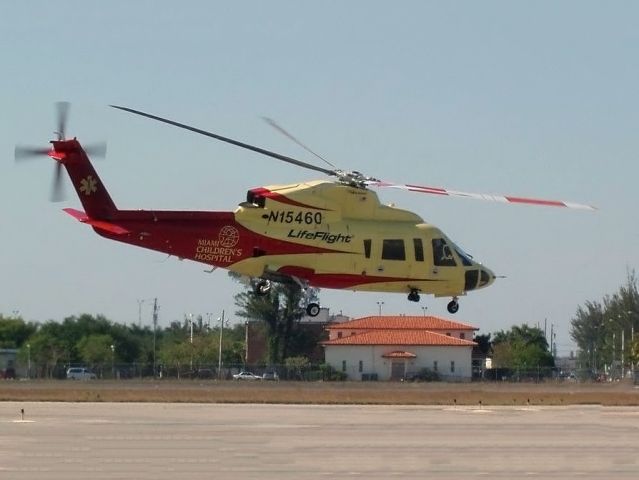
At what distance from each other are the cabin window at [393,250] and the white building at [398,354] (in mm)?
39380

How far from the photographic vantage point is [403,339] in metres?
89.7

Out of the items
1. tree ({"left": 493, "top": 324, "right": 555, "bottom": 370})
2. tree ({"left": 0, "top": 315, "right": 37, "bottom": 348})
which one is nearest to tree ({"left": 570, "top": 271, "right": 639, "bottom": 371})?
tree ({"left": 493, "top": 324, "right": 555, "bottom": 370})

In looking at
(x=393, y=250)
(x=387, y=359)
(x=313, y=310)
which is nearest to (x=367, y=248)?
(x=393, y=250)

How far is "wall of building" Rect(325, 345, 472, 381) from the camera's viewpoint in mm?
86312

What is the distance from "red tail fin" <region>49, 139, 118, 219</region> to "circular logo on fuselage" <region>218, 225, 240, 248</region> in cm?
330

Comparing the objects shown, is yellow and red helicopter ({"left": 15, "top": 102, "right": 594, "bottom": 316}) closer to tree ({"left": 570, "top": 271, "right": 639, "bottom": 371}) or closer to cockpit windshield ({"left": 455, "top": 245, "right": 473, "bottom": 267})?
cockpit windshield ({"left": 455, "top": 245, "right": 473, "bottom": 267})

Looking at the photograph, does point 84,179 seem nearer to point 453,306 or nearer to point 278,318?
point 453,306

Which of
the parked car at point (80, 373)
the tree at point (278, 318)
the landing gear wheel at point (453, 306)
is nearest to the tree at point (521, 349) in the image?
the tree at point (278, 318)

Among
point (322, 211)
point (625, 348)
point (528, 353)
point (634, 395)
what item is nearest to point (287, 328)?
point (528, 353)

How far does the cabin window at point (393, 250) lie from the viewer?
4444 cm

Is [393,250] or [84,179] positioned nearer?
[84,179]

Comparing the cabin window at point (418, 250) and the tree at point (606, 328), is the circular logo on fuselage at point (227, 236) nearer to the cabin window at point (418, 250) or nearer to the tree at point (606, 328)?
the cabin window at point (418, 250)

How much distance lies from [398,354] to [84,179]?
46.8 metres

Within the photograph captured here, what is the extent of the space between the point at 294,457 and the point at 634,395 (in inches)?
1392
